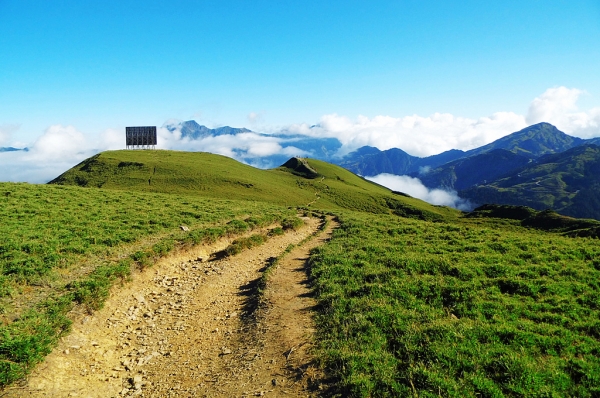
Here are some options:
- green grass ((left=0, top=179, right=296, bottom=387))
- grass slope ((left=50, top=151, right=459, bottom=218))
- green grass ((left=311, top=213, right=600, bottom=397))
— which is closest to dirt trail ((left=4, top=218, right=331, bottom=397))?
green grass ((left=0, top=179, right=296, bottom=387))

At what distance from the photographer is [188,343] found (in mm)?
13758

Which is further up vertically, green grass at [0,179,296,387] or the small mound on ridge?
the small mound on ridge

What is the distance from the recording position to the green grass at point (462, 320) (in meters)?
9.35

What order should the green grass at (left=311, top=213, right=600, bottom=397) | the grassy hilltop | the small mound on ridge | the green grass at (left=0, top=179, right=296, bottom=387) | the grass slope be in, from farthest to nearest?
the small mound on ridge → the grass slope → the green grass at (left=0, top=179, right=296, bottom=387) → the grassy hilltop → the green grass at (left=311, top=213, right=600, bottom=397)

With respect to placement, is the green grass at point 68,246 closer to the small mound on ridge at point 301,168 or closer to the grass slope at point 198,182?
the grass slope at point 198,182

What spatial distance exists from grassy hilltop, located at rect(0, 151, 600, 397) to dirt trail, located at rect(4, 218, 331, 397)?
0.84 m

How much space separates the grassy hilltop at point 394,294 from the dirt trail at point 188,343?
2.77 feet

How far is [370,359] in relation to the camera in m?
10.5

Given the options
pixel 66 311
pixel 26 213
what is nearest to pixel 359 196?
pixel 26 213

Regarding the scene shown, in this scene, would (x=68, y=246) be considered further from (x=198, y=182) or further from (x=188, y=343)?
(x=198, y=182)

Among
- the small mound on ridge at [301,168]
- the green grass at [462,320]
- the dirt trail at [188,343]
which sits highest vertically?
the small mound on ridge at [301,168]

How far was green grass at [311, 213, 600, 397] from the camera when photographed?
935 centimetres

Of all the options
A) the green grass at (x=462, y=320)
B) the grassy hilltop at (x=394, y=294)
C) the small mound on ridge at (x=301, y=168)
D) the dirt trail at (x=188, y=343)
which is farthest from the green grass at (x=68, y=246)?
the small mound on ridge at (x=301, y=168)

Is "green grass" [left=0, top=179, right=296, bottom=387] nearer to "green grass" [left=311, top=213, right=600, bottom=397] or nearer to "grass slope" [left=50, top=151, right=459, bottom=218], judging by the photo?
"green grass" [left=311, top=213, right=600, bottom=397]
